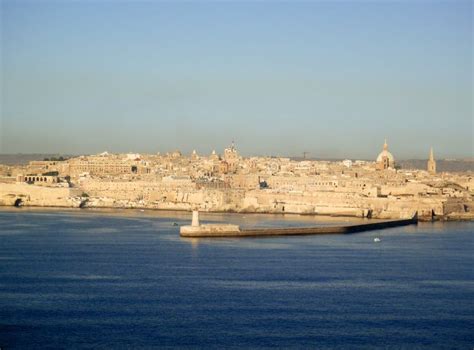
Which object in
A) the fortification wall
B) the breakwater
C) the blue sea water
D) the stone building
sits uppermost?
the stone building

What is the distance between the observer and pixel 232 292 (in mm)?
17828

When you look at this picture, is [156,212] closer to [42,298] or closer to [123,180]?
[123,180]

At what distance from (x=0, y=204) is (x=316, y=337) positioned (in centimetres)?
3465

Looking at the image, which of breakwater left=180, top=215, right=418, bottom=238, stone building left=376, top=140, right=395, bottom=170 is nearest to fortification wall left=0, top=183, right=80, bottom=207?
breakwater left=180, top=215, right=418, bottom=238

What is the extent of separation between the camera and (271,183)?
5194 cm

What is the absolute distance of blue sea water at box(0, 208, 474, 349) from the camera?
1439 cm

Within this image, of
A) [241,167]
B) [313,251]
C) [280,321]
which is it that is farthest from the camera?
[241,167]

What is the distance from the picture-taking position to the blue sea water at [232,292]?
14391 mm

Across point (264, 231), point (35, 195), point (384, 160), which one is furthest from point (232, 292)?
point (384, 160)

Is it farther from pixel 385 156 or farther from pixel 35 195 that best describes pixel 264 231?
pixel 385 156

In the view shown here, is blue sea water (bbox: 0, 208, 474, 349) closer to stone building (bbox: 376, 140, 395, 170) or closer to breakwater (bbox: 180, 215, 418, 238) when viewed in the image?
breakwater (bbox: 180, 215, 418, 238)

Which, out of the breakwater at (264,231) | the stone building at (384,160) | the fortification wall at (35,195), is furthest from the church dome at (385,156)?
the breakwater at (264,231)

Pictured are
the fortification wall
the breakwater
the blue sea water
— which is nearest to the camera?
the blue sea water

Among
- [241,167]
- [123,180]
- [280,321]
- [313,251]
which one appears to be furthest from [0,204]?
[280,321]
